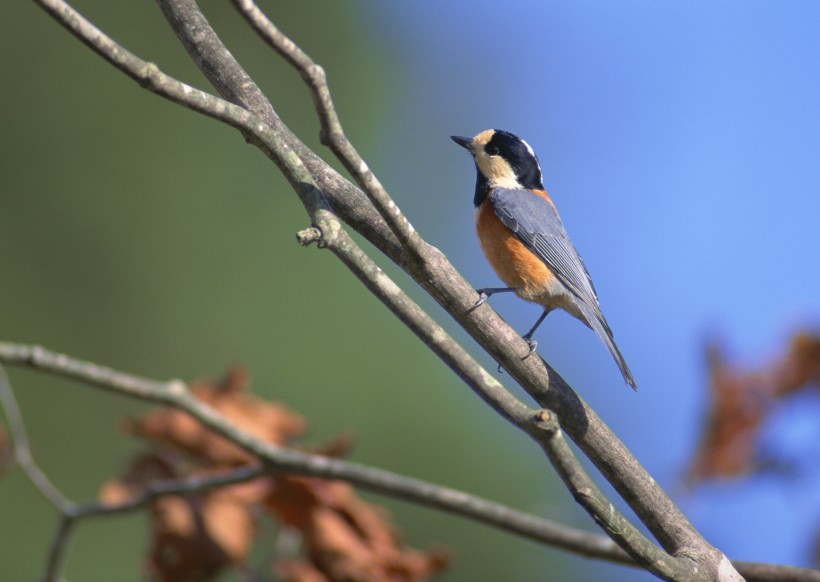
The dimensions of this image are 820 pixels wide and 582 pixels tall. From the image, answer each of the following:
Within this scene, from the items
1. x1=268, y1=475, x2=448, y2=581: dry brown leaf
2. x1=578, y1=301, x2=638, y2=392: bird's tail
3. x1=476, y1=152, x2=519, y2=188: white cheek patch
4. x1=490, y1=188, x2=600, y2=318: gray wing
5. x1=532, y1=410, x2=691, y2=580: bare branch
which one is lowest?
x1=532, y1=410, x2=691, y2=580: bare branch

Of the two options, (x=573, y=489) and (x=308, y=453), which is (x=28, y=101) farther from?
(x=573, y=489)

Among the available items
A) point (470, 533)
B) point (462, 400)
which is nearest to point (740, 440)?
point (470, 533)

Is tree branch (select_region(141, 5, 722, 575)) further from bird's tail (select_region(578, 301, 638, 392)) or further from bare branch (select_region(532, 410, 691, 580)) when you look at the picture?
bird's tail (select_region(578, 301, 638, 392))

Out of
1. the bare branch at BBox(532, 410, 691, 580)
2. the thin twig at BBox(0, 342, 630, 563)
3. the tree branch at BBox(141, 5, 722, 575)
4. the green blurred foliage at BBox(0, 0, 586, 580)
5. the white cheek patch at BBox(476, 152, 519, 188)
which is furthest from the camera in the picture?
the green blurred foliage at BBox(0, 0, 586, 580)

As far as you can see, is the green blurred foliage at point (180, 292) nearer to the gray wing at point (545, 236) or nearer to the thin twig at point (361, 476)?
the gray wing at point (545, 236)

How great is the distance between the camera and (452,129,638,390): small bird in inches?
154

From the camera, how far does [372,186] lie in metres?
1.92

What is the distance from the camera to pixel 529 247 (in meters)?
4.01

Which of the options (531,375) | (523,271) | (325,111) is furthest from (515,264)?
(325,111)

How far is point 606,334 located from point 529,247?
0.56 m

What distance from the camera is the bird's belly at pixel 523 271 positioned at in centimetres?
392

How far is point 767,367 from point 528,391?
88.0 inches

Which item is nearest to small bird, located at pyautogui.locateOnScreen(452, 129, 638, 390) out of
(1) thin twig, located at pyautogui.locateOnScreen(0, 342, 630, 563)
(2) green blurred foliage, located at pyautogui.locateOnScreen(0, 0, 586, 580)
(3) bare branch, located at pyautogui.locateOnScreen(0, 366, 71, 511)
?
(1) thin twig, located at pyautogui.locateOnScreen(0, 342, 630, 563)

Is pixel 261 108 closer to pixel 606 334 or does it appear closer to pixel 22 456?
pixel 22 456
